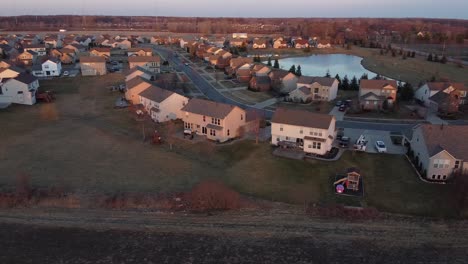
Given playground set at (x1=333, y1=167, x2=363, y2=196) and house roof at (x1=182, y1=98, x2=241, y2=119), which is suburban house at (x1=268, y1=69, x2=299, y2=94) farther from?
playground set at (x1=333, y1=167, x2=363, y2=196)

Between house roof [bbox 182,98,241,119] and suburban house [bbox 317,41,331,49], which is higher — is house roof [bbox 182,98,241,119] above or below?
below

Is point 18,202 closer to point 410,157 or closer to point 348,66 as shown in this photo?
point 410,157

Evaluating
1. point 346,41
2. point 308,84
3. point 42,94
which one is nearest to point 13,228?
point 42,94

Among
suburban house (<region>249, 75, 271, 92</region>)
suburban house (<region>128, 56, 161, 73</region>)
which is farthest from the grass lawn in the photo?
suburban house (<region>128, 56, 161, 73</region>)

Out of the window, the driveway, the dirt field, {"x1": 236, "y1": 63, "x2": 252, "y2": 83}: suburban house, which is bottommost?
the dirt field

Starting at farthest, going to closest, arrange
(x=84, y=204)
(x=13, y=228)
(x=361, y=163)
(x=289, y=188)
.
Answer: (x=361, y=163) → (x=289, y=188) → (x=84, y=204) → (x=13, y=228)

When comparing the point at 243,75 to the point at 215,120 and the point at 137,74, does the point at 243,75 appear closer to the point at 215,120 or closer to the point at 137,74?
the point at 137,74

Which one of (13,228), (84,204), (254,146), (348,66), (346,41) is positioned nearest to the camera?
(13,228)

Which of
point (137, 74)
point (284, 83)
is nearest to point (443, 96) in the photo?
point (284, 83)
